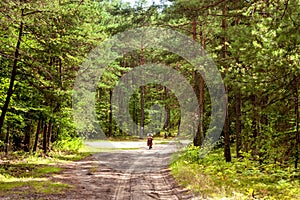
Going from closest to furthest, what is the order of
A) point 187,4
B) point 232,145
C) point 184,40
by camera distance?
point 187,4
point 184,40
point 232,145

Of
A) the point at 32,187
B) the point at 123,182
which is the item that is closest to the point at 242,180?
the point at 123,182

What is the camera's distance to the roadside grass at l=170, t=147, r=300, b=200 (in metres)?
9.88

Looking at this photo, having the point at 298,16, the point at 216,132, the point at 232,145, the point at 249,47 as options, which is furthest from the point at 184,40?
the point at 298,16

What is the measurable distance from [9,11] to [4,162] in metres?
7.95

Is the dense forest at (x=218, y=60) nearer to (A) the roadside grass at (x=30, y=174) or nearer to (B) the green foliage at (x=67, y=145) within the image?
(B) the green foliage at (x=67, y=145)

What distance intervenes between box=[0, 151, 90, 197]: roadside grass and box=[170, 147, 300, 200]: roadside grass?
181 inches

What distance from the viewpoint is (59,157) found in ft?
72.2

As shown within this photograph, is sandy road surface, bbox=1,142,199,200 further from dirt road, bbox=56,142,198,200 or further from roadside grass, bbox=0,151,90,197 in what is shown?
roadside grass, bbox=0,151,90,197

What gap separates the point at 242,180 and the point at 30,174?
8.51 m

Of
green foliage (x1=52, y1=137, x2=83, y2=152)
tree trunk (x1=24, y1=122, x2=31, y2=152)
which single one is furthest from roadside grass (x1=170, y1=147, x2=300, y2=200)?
green foliage (x1=52, y1=137, x2=83, y2=152)

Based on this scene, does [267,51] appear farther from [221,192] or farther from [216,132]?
[216,132]

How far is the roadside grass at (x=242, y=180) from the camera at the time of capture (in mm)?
9883

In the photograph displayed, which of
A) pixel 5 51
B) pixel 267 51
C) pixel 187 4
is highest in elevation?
pixel 187 4

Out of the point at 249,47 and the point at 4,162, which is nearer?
the point at 249,47
